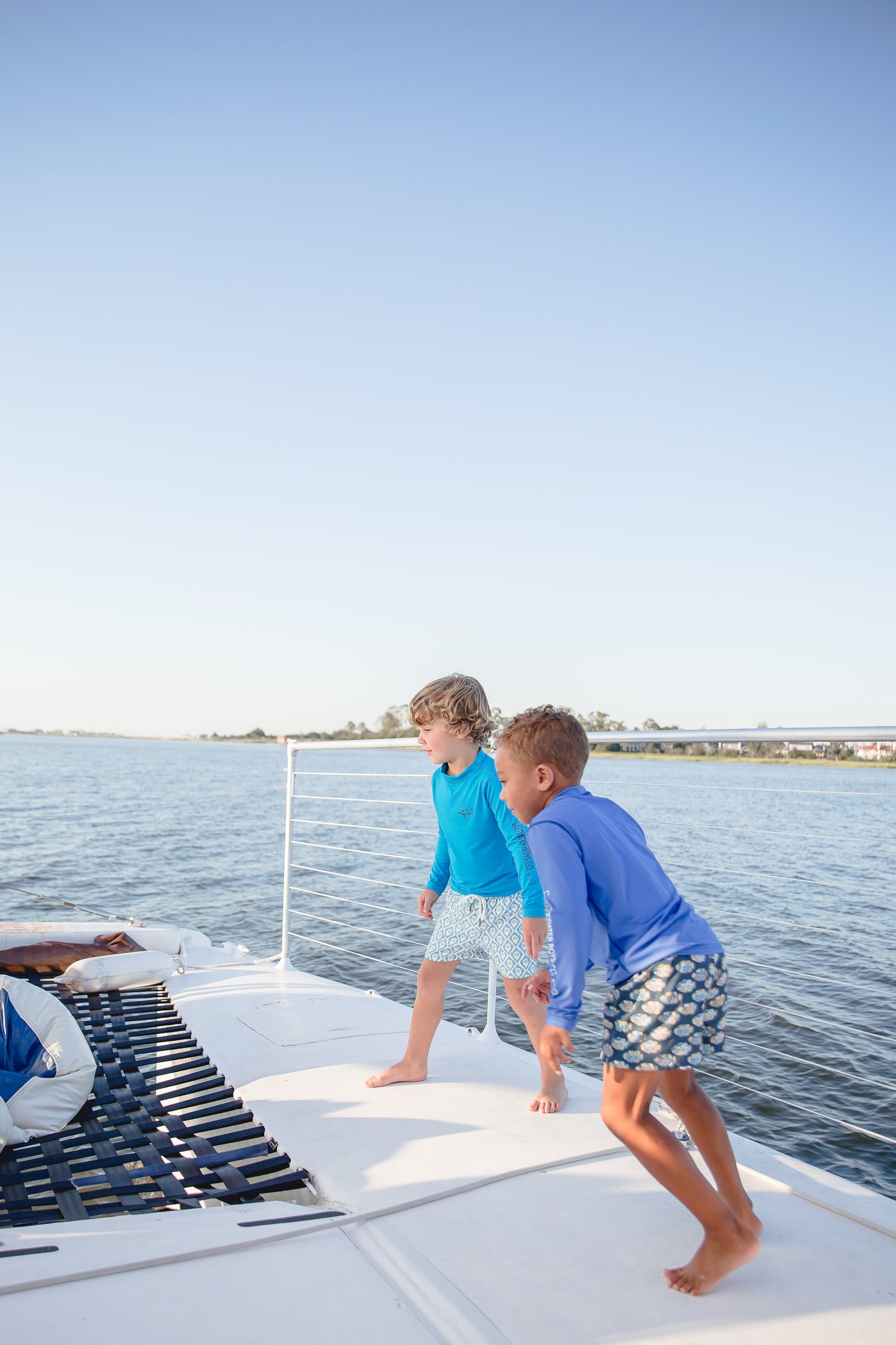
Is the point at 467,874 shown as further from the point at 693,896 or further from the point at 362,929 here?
the point at 693,896

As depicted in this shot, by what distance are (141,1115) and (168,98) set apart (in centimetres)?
1027

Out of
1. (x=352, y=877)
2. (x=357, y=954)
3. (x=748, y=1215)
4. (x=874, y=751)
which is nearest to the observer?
(x=748, y=1215)

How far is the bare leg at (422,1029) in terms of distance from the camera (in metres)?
1.91

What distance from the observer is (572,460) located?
12.8 m

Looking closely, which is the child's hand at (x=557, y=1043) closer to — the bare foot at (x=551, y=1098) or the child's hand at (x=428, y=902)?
the bare foot at (x=551, y=1098)

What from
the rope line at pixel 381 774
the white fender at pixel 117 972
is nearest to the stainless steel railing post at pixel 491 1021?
the rope line at pixel 381 774

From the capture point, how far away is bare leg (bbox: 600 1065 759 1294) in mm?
1120

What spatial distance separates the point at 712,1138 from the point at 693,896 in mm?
8735

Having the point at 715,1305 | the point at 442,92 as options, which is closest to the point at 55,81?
the point at 442,92

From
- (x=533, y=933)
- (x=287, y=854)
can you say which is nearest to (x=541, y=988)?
(x=533, y=933)

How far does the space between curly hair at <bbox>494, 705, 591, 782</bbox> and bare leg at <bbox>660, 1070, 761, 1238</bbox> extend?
507mm

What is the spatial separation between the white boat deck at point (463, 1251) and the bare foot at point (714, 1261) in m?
0.02

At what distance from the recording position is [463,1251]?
120 centimetres

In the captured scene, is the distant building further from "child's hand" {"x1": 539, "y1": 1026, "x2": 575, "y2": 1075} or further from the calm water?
"child's hand" {"x1": 539, "y1": 1026, "x2": 575, "y2": 1075}
